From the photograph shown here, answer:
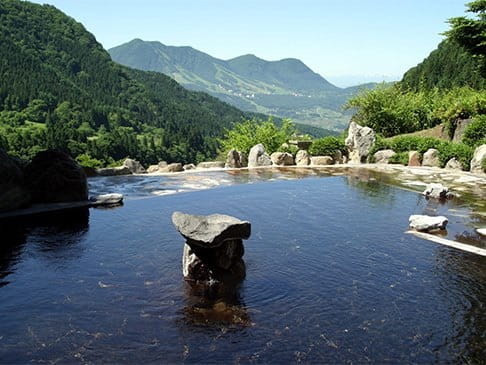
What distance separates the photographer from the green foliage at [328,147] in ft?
123

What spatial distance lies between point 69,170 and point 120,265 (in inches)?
391

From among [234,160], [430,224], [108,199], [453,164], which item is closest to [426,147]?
[453,164]

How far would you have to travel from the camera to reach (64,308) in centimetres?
1095

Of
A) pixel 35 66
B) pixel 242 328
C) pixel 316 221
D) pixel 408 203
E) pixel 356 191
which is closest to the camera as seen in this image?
pixel 242 328

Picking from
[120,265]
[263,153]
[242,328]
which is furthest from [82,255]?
[263,153]

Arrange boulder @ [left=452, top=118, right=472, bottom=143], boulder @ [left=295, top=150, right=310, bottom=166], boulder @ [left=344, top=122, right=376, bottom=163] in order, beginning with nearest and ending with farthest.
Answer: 1. boulder @ [left=452, top=118, right=472, bottom=143]
2. boulder @ [left=295, top=150, right=310, bottom=166]
3. boulder @ [left=344, top=122, right=376, bottom=163]

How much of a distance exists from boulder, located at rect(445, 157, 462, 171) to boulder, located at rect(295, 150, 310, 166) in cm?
1010

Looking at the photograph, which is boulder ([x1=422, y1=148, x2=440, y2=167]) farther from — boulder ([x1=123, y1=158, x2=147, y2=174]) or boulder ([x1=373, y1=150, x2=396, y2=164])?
boulder ([x1=123, y1=158, x2=147, y2=174])

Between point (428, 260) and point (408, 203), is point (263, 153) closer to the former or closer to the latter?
point (408, 203)

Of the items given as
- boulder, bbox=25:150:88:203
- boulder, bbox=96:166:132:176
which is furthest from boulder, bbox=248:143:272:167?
boulder, bbox=25:150:88:203

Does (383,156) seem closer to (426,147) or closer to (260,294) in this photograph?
(426,147)

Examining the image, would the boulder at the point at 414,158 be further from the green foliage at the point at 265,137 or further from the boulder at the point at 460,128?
the green foliage at the point at 265,137

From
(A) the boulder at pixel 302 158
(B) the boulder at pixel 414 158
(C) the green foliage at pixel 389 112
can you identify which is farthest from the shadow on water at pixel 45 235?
(C) the green foliage at pixel 389 112

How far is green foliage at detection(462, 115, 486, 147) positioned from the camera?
32.0 meters
